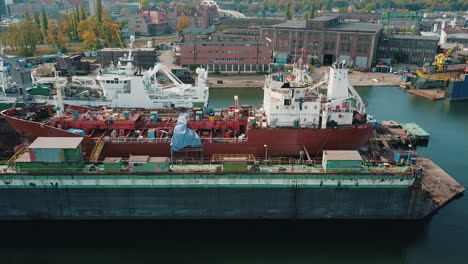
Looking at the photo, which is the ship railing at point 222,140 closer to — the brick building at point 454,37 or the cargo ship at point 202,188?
the cargo ship at point 202,188

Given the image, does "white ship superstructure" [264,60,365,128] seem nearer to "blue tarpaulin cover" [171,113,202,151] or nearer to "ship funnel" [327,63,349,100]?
"ship funnel" [327,63,349,100]

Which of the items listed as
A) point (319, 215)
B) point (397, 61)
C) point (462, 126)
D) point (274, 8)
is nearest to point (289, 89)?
point (319, 215)

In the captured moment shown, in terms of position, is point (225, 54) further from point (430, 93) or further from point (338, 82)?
point (338, 82)

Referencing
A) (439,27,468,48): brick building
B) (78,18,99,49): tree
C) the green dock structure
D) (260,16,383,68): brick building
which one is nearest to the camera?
the green dock structure

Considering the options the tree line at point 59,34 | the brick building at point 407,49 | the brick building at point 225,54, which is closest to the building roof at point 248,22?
the brick building at point 407,49

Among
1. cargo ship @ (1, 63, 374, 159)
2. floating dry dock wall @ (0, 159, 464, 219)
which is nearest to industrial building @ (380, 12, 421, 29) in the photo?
cargo ship @ (1, 63, 374, 159)

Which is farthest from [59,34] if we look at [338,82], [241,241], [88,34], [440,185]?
[440,185]
